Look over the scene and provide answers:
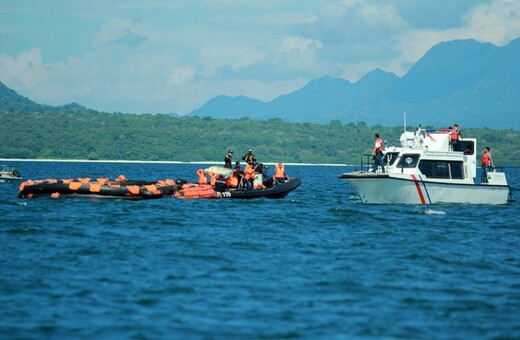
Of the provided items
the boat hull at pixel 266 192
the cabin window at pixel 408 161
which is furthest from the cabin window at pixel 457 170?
the boat hull at pixel 266 192

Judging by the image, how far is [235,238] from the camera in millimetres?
30562

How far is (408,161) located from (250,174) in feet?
28.4

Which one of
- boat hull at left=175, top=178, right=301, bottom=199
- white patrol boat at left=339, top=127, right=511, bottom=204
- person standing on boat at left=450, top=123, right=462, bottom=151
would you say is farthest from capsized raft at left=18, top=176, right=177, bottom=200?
person standing on boat at left=450, top=123, right=462, bottom=151

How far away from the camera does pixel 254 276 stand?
22844 mm

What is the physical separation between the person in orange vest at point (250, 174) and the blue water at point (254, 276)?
27.4 ft

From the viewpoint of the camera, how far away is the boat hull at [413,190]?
41719mm

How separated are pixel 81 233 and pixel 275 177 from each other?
67.5 ft

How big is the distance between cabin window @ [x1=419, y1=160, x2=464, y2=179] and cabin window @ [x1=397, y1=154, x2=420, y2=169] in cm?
33

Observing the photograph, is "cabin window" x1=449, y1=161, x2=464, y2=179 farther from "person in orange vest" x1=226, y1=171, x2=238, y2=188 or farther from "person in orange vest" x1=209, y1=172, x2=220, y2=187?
"person in orange vest" x1=209, y1=172, x2=220, y2=187

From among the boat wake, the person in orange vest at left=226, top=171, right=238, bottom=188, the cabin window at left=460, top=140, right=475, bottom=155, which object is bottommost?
the boat wake

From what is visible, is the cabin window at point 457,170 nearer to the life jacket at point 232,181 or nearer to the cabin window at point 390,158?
the cabin window at point 390,158

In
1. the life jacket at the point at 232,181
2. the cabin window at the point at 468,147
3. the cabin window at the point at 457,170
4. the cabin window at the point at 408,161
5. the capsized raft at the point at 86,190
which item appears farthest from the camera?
the life jacket at the point at 232,181

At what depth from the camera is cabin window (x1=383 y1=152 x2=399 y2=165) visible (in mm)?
43000

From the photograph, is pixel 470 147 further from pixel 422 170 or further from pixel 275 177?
pixel 275 177
